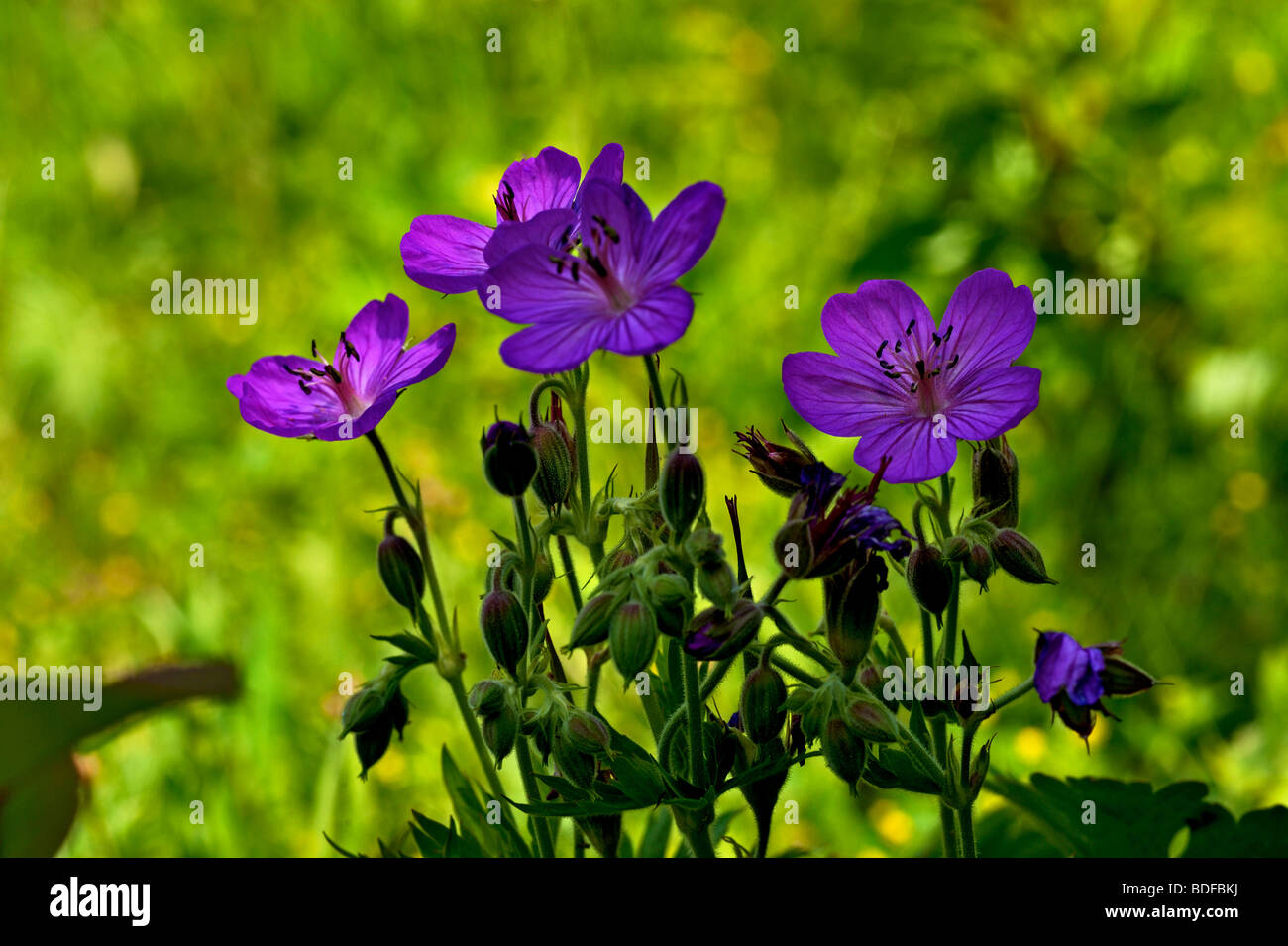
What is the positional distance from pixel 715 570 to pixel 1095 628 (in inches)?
81.0

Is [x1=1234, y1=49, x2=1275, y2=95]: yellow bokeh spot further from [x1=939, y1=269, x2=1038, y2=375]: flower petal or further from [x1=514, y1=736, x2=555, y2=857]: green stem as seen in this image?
[x1=514, y1=736, x2=555, y2=857]: green stem

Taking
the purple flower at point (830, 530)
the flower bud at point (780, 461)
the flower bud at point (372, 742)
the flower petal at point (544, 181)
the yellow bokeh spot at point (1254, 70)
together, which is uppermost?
the yellow bokeh spot at point (1254, 70)

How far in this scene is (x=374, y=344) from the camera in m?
1.46

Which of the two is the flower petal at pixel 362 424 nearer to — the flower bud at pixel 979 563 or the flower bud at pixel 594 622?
the flower bud at pixel 594 622

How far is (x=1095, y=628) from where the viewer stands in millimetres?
2971

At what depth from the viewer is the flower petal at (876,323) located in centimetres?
142

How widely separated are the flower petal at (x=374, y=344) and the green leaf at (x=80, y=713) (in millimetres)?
484

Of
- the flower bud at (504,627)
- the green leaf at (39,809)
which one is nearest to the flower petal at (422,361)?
the flower bud at (504,627)

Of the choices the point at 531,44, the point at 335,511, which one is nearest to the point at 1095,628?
the point at 335,511

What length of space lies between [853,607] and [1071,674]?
207 mm

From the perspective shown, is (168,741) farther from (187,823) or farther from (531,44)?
(531,44)

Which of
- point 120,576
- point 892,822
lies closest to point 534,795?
point 892,822
